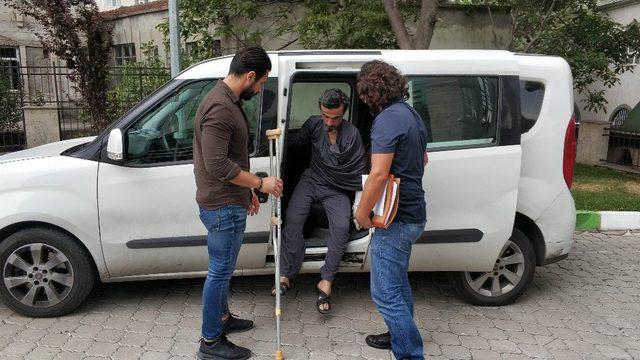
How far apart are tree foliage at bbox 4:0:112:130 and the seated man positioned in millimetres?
5655

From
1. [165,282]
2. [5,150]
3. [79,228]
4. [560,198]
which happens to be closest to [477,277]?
[560,198]

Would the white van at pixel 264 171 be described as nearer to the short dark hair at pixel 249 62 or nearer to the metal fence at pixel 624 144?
the short dark hair at pixel 249 62

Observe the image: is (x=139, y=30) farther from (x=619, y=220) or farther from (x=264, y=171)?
(x=619, y=220)

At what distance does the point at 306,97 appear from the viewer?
15.3 ft

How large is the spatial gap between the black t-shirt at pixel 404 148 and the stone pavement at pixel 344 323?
3.46 ft

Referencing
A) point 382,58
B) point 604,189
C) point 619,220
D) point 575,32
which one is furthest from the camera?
point 575,32

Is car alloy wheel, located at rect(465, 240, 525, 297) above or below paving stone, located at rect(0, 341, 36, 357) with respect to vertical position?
above

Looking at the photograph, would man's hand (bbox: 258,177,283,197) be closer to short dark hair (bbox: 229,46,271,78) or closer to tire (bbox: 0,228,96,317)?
short dark hair (bbox: 229,46,271,78)

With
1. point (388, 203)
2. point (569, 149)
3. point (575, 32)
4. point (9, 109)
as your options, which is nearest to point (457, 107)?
point (569, 149)

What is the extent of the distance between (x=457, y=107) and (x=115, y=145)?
7.73 ft

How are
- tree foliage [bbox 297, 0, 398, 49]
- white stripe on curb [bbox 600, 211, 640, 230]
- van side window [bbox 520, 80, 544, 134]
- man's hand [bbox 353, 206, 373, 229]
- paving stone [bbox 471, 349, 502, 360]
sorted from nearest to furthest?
man's hand [bbox 353, 206, 373, 229]
paving stone [bbox 471, 349, 502, 360]
van side window [bbox 520, 80, 544, 134]
white stripe on curb [bbox 600, 211, 640, 230]
tree foliage [bbox 297, 0, 398, 49]

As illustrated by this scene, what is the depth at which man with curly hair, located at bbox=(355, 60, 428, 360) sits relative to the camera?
2.81 meters

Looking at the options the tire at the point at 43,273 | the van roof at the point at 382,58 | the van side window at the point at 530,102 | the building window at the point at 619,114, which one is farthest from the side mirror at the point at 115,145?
the building window at the point at 619,114

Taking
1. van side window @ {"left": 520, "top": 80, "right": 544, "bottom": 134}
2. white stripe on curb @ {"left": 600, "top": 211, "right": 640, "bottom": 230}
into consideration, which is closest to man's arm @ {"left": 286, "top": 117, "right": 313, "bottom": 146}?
van side window @ {"left": 520, "top": 80, "right": 544, "bottom": 134}
